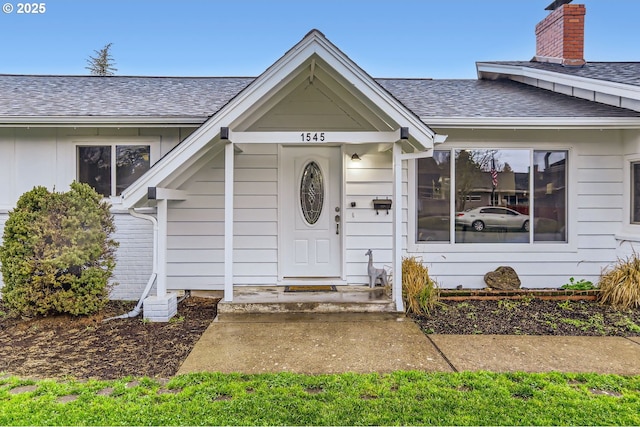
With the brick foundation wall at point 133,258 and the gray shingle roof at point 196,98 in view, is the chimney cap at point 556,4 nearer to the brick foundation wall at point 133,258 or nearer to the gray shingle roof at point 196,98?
the gray shingle roof at point 196,98

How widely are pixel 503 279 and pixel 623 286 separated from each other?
1675mm

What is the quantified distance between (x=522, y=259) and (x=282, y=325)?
4.29 meters

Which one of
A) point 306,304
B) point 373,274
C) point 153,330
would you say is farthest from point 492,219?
point 153,330

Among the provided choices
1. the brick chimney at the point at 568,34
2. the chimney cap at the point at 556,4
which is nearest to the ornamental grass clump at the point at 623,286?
the brick chimney at the point at 568,34

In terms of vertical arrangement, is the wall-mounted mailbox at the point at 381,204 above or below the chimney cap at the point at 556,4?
below

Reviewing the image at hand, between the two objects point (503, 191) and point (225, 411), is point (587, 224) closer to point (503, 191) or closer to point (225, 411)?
point (503, 191)

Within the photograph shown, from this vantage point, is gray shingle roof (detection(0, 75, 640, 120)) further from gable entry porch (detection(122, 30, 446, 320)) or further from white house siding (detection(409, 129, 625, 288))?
gable entry porch (detection(122, 30, 446, 320))

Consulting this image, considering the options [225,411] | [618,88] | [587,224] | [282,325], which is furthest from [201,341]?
[618,88]

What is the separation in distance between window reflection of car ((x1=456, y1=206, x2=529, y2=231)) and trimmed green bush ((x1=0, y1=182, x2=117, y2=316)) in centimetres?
567

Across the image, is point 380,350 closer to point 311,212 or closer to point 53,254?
point 311,212

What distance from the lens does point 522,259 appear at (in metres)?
6.36

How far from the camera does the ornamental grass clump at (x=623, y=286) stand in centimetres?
565

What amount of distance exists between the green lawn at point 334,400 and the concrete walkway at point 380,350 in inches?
9.8

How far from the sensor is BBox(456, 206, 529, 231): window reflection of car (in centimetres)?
637
